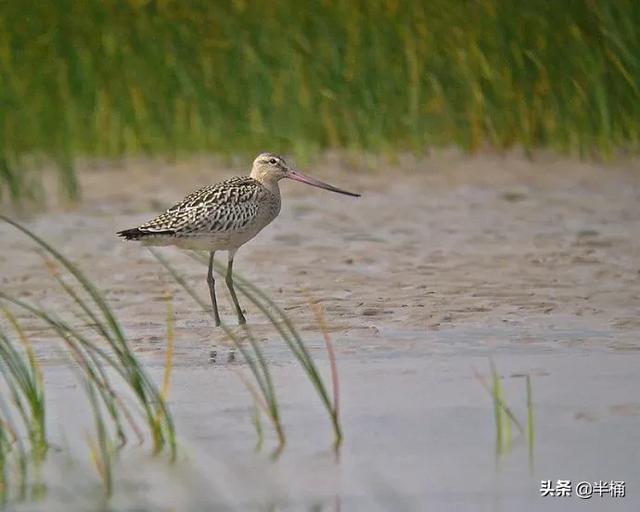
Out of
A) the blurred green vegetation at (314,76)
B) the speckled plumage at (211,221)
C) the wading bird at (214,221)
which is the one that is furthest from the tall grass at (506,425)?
the blurred green vegetation at (314,76)

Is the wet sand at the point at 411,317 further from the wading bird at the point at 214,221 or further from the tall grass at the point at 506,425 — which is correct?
the wading bird at the point at 214,221

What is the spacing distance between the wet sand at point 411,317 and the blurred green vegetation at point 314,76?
0.29 metres

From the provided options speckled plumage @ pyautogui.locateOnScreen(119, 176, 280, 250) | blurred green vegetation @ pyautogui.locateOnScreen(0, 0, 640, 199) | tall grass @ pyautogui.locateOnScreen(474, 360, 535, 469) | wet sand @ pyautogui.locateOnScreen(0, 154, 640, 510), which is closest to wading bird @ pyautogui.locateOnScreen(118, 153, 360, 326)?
speckled plumage @ pyautogui.locateOnScreen(119, 176, 280, 250)

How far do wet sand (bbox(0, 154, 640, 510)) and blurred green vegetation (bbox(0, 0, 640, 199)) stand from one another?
29 centimetres

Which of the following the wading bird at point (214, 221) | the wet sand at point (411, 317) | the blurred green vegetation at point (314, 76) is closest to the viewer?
the wet sand at point (411, 317)

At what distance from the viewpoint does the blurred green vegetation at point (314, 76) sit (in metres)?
11.7

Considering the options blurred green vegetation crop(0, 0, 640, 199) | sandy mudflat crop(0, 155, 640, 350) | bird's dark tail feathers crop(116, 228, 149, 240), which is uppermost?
blurred green vegetation crop(0, 0, 640, 199)

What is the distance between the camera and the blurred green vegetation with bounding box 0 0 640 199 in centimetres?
Answer: 1173

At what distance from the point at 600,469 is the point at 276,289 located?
11.6 feet

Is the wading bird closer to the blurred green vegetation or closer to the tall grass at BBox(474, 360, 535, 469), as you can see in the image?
the tall grass at BBox(474, 360, 535, 469)

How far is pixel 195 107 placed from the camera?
1212 centimetres

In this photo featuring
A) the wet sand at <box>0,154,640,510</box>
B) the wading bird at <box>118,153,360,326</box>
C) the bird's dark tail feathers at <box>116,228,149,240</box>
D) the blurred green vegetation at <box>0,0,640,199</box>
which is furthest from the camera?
the blurred green vegetation at <box>0,0,640,199</box>

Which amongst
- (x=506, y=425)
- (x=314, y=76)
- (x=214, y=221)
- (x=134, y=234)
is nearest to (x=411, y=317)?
(x=214, y=221)

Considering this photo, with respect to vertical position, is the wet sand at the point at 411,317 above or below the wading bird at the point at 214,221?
below
